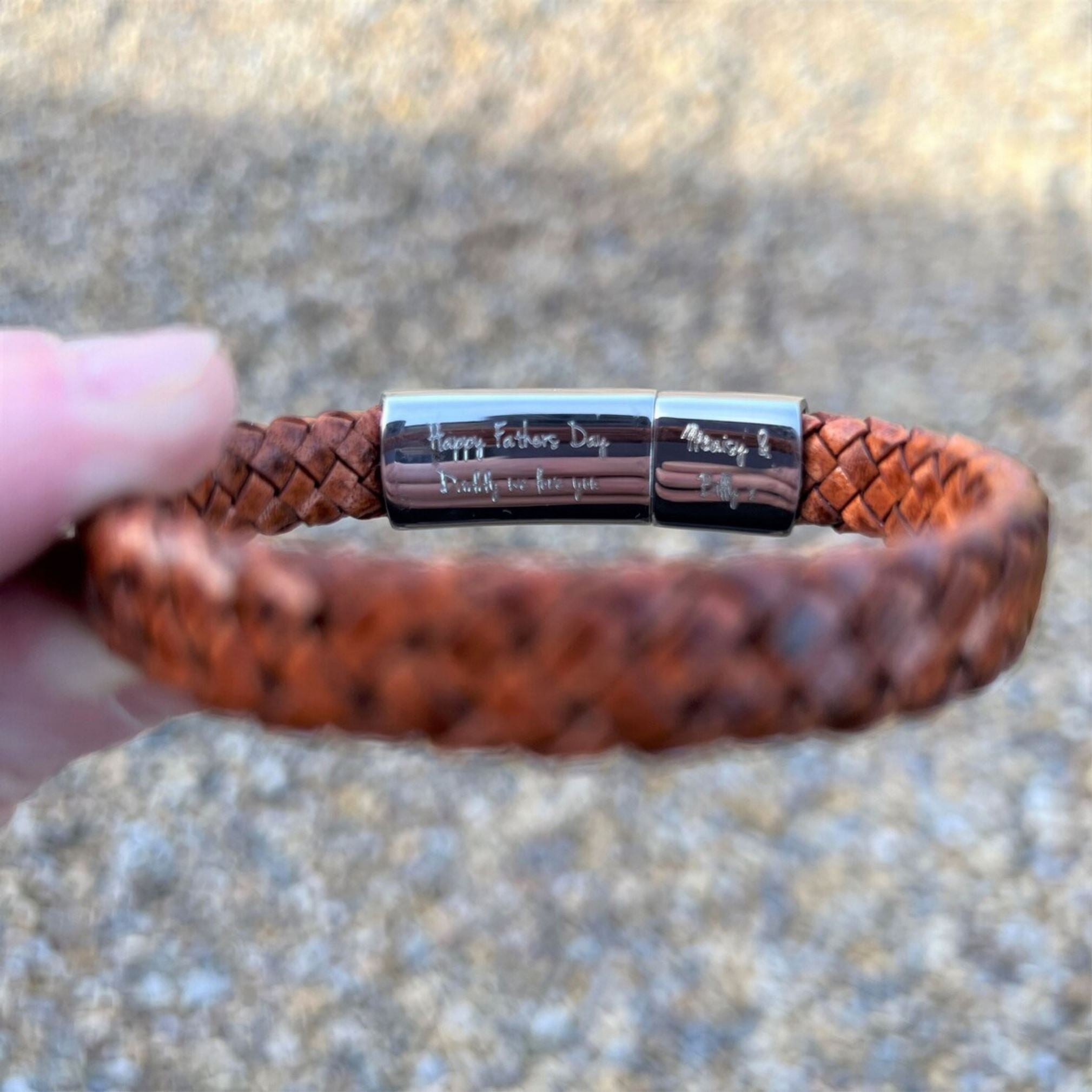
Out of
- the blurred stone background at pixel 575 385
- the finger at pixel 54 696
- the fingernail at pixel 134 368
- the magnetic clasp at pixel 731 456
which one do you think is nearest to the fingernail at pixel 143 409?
the fingernail at pixel 134 368

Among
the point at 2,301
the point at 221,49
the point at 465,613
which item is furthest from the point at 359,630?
the point at 221,49

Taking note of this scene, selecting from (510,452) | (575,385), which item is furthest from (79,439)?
(575,385)

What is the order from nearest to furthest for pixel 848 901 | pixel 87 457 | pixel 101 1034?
1. pixel 87 457
2. pixel 101 1034
3. pixel 848 901

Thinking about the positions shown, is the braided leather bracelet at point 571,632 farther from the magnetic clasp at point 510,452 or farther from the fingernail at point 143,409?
the magnetic clasp at point 510,452

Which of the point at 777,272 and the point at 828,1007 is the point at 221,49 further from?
the point at 828,1007

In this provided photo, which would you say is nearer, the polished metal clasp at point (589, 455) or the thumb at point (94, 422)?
the thumb at point (94, 422)

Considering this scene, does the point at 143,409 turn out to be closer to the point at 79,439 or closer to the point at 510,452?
the point at 79,439

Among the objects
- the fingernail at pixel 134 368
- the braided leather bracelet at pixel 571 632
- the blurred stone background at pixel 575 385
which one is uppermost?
the fingernail at pixel 134 368
